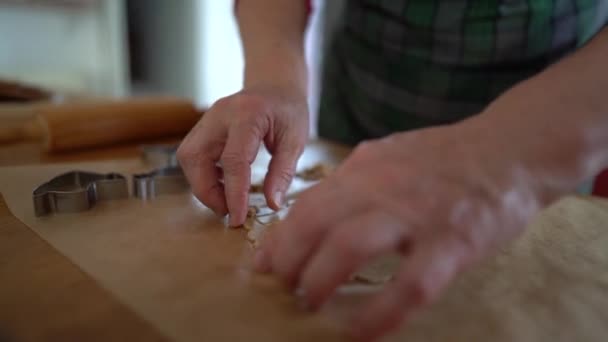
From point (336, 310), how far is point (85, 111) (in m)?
0.72

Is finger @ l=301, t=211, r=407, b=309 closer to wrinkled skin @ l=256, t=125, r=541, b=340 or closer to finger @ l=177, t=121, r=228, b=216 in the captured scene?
wrinkled skin @ l=256, t=125, r=541, b=340

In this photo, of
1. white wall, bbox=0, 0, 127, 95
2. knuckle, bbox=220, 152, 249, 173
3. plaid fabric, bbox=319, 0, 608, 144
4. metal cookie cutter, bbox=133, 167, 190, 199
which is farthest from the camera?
white wall, bbox=0, 0, 127, 95

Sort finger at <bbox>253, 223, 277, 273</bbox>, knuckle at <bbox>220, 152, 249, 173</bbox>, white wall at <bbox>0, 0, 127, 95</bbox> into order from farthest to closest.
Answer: white wall at <bbox>0, 0, 127, 95</bbox> < knuckle at <bbox>220, 152, 249, 173</bbox> < finger at <bbox>253, 223, 277, 273</bbox>

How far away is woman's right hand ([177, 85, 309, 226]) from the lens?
0.58m

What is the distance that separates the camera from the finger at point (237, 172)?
1.88 feet

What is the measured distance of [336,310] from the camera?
42 centimetres

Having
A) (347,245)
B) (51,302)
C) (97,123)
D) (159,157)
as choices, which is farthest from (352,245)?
(97,123)

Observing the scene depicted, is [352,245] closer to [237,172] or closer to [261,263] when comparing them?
[261,263]

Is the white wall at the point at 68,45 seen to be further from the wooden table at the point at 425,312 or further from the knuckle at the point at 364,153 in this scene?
the knuckle at the point at 364,153

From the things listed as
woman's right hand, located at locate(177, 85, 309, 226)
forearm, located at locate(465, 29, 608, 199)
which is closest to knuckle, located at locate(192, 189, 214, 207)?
woman's right hand, located at locate(177, 85, 309, 226)

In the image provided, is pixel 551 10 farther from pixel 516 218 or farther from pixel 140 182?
pixel 140 182

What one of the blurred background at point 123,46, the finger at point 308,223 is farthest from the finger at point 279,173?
the blurred background at point 123,46

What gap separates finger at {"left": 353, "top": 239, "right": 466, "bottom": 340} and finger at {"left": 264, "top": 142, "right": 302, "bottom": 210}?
29 cm

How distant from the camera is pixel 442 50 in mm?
879
